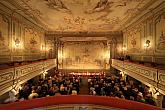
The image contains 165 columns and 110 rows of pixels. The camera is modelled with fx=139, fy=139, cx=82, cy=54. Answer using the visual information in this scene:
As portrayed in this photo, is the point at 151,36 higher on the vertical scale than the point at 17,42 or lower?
higher

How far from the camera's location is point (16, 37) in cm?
1077

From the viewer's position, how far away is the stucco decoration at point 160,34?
344 inches

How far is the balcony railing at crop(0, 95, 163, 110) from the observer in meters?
2.30

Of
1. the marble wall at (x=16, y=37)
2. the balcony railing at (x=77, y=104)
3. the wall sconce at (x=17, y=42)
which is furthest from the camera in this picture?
the wall sconce at (x=17, y=42)

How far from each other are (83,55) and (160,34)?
14.2 meters

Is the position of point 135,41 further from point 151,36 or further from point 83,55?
point 83,55

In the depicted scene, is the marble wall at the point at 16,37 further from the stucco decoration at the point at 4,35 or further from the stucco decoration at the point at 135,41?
the stucco decoration at the point at 135,41

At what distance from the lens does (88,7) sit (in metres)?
9.12

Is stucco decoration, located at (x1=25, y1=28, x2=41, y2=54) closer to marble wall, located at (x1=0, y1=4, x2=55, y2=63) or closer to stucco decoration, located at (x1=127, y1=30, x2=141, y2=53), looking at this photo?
marble wall, located at (x1=0, y1=4, x2=55, y2=63)

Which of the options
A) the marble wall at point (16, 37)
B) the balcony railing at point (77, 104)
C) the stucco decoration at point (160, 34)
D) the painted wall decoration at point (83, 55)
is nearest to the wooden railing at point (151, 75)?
the stucco decoration at point (160, 34)

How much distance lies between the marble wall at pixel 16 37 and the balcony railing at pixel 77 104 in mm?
7604

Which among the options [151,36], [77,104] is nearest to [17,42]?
[77,104]

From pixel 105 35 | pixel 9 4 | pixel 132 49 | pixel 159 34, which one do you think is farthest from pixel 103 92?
pixel 105 35

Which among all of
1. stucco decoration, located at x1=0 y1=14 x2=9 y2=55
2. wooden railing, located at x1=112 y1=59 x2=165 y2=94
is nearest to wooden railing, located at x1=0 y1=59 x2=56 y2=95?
stucco decoration, located at x1=0 y1=14 x2=9 y2=55
